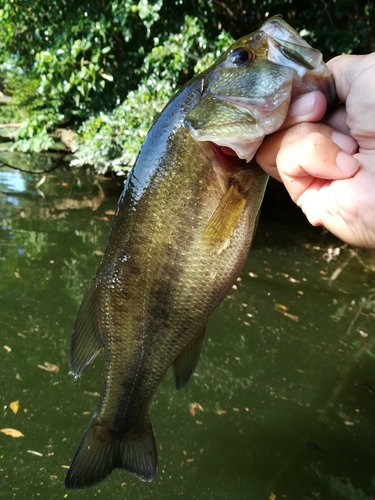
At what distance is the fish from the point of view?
61.7 inches

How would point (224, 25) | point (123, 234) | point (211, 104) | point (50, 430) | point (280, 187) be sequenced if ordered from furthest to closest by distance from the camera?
1. point (280, 187)
2. point (224, 25)
3. point (50, 430)
4. point (123, 234)
5. point (211, 104)

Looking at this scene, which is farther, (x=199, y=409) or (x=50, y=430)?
(x=199, y=409)

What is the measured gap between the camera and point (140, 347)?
189cm

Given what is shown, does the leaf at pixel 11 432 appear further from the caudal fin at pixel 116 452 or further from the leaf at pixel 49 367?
the caudal fin at pixel 116 452

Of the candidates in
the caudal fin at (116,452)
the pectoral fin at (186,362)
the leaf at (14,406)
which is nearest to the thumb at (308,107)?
the pectoral fin at (186,362)

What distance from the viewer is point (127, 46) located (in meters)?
8.49

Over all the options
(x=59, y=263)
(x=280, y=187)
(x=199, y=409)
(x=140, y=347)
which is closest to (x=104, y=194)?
(x=280, y=187)

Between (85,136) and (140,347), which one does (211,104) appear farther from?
(85,136)

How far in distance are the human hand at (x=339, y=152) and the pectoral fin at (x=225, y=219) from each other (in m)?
0.15

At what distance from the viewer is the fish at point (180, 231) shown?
5.15 ft

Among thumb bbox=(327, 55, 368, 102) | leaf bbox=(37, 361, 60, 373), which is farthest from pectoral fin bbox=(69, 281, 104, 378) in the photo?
leaf bbox=(37, 361, 60, 373)

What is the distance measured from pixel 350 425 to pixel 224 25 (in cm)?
683

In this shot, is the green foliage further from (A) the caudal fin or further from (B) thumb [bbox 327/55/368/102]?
(A) the caudal fin

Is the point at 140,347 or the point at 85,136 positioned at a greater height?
the point at 140,347
